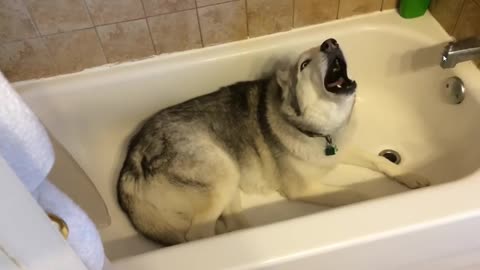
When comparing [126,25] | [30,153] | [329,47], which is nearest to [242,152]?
[329,47]

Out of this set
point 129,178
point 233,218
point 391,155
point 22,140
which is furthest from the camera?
point 391,155

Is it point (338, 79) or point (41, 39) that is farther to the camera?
point (41, 39)

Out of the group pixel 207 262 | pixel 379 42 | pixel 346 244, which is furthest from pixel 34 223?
pixel 379 42

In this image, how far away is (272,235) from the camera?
855 millimetres

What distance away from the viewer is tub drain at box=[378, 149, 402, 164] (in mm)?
1435

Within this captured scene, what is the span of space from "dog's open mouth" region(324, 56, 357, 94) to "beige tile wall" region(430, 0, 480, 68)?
43cm

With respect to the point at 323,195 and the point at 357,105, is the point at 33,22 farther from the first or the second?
the point at 357,105

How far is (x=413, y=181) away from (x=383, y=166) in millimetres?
100

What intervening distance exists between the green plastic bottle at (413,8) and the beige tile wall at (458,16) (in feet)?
0.10

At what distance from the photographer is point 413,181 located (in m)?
1.29

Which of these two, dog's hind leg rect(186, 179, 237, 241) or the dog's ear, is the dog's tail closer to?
dog's hind leg rect(186, 179, 237, 241)

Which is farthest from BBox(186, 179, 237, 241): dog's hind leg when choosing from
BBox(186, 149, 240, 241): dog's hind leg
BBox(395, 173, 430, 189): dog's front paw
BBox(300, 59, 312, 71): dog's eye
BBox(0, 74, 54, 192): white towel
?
BBox(0, 74, 54, 192): white towel

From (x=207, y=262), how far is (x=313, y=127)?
49cm

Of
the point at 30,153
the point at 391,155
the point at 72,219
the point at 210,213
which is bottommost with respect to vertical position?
the point at 391,155
